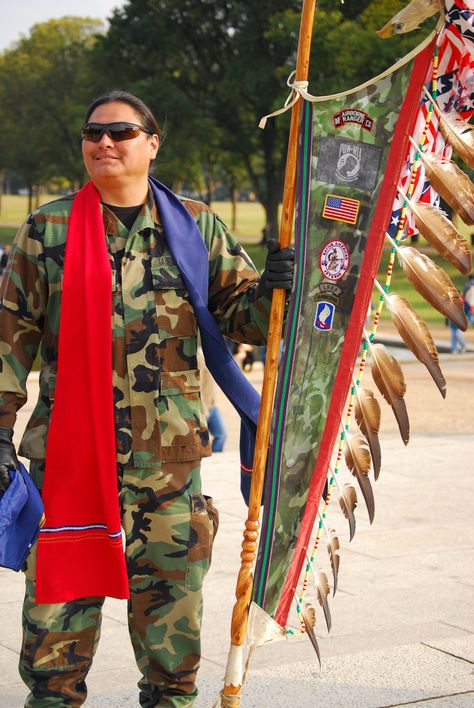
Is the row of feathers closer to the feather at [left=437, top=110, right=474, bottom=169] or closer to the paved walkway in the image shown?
the feather at [left=437, top=110, right=474, bottom=169]

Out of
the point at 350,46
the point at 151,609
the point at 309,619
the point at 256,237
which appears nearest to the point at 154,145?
the point at 151,609

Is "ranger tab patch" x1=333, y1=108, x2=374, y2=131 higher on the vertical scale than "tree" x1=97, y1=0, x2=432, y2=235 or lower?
higher

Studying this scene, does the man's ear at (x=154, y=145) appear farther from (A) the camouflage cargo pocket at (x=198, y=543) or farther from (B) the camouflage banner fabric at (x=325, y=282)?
(A) the camouflage cargo pocket at (x=198, y=543)

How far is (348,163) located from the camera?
3.16m

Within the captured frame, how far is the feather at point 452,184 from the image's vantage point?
9.84 ft

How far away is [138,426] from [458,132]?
3.77 ft

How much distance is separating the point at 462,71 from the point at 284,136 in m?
40.4

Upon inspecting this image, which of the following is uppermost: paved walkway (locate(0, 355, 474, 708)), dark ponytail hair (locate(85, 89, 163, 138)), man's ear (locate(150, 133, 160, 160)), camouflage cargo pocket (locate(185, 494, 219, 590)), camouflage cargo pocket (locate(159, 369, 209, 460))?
dark ponytail hair (locate(85, 89, 163, 138))

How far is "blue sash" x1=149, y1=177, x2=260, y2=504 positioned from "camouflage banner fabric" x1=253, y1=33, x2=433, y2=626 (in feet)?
0.63

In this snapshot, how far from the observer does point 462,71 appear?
3016 mm

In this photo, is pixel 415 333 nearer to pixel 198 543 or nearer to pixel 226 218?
pixel 198 543

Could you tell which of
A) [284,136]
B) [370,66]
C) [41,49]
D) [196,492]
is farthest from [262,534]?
[41,49]

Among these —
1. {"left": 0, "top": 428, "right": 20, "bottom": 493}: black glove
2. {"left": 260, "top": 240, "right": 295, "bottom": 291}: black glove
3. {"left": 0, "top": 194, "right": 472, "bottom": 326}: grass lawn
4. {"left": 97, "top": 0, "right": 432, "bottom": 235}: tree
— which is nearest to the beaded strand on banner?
{"left": 260, "top": 240, "right": 295, "bottom": 291}: black glove

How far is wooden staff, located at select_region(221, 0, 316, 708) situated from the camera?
3.13m
